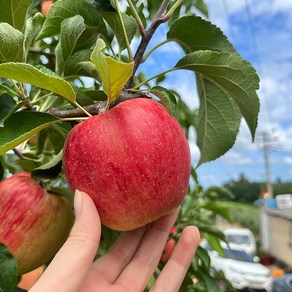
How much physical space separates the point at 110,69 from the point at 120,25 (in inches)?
8.1

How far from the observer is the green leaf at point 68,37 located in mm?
753

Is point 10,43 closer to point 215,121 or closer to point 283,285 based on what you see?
point 215,121

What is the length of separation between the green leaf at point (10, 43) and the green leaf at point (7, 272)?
310 mm

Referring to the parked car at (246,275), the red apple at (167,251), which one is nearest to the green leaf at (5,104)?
the red apple at (167,251)

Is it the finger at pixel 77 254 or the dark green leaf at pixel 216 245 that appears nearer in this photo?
the finger at pixel 77 254

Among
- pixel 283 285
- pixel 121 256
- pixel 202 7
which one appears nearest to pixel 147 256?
pixel 121 256

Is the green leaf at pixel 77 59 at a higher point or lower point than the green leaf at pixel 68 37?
lower

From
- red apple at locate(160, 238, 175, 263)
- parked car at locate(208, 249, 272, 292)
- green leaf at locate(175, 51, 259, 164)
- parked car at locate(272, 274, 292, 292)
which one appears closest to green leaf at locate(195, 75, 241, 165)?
green leaf at locate(175, 51, 259, 164)

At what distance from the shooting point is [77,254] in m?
0.66

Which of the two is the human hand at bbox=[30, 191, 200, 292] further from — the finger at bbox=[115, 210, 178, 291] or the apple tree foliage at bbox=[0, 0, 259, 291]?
the apple tree foliage at bbox=[0, 0, 259, 291]

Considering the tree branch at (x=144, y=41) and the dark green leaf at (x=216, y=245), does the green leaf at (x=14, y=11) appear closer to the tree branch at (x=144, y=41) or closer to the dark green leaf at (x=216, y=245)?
the tree branch at (x=144, y=41)

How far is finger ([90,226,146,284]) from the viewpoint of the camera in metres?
0.86

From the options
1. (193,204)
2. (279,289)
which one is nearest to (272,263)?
(279,289)

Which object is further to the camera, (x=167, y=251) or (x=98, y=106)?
(x=167, y=251)
